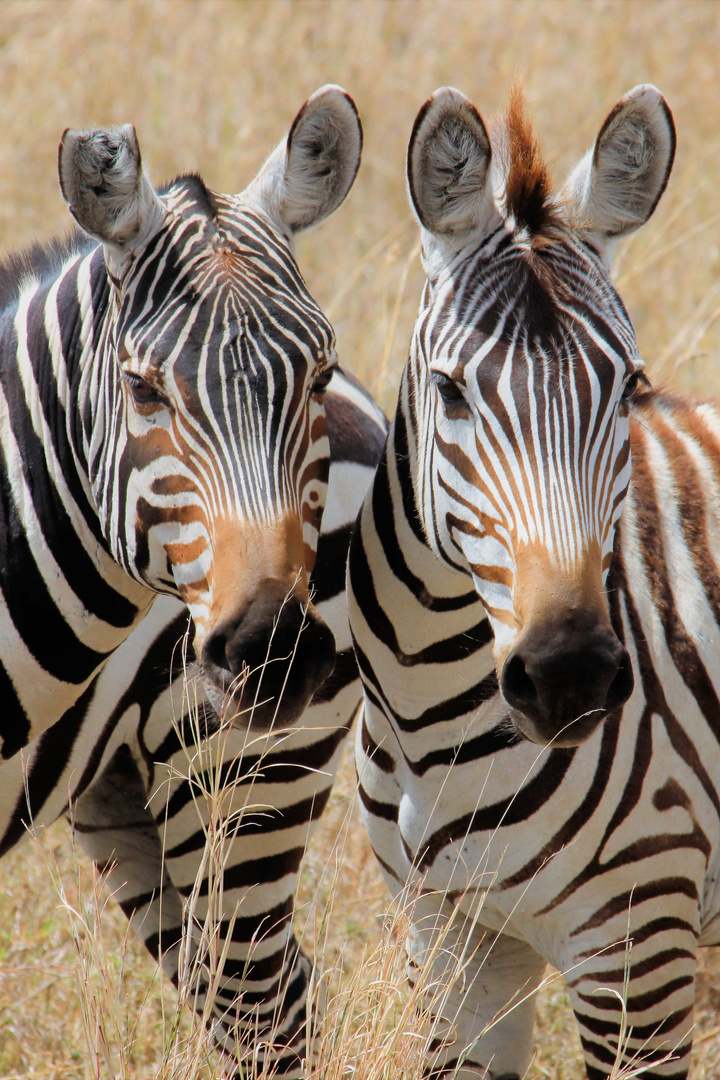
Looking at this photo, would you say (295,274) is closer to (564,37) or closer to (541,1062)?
(541,1062)

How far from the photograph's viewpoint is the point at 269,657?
7.91ft

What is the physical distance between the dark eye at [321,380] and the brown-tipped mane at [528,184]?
610 mm

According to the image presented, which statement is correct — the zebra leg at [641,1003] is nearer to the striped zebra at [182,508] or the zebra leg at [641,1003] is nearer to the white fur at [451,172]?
the striped zebra at [182,508]

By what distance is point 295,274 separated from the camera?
111 inches

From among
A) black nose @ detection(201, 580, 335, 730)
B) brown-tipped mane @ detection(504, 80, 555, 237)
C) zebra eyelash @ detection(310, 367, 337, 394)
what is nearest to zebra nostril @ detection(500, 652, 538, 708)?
black nose @ detection(201, 580, 335, 730)

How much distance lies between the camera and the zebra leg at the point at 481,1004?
3.21 meters

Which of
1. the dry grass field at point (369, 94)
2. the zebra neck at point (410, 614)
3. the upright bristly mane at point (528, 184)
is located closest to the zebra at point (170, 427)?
the zebra neck at point (410, 614)

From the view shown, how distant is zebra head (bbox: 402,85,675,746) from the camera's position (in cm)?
233

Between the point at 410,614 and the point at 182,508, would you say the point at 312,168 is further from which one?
the point at 410,614

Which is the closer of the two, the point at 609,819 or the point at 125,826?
the point at 609,819

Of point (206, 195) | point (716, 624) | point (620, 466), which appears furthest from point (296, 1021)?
point (206, 195)

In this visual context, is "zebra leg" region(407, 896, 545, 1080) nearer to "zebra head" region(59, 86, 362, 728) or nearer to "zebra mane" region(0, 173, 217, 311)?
"zebra head" region(59, 86, 362, 728)

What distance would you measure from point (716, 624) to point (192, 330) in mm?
1704

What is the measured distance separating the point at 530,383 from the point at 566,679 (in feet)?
2.24
